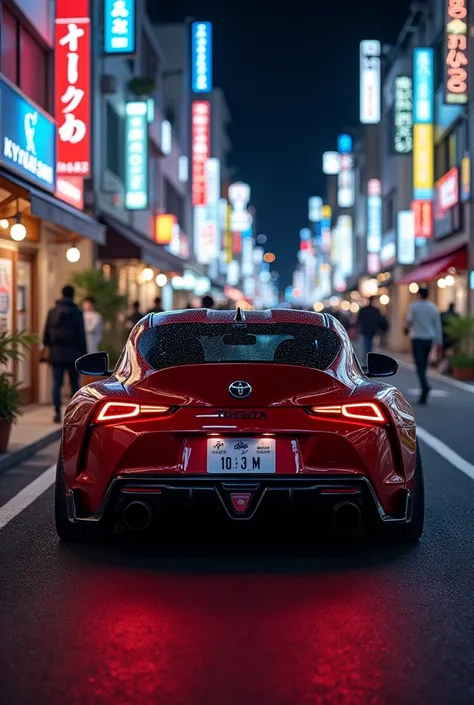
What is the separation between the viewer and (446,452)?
11.0 m

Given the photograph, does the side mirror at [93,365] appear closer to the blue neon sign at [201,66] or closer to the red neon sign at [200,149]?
the blue neon sign at [201,66]

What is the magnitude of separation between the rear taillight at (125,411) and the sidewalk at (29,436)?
406 centimetres

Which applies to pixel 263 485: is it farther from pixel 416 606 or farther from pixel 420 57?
pixel 420 57

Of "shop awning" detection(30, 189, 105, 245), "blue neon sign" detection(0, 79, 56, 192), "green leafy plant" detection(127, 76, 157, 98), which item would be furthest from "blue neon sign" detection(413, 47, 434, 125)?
"blue neon sign" detection(0, 79, 56, 192)

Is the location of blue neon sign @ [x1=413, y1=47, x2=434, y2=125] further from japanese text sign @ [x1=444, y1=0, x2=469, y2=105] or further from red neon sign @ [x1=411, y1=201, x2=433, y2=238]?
japanese text sign @ [x1=444, y1=0, x2=469, y2=105]

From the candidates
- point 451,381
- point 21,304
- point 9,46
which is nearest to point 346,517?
point 21,304

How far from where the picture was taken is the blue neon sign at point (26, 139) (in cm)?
1378

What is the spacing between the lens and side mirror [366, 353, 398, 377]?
282 inches

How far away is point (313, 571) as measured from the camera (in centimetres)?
561

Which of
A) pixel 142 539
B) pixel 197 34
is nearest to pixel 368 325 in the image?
pixel 142 539

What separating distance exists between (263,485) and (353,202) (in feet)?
246

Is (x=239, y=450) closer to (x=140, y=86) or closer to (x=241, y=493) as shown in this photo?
(x=241, y=493)

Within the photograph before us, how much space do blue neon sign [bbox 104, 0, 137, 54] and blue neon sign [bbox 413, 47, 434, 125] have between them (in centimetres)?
1410

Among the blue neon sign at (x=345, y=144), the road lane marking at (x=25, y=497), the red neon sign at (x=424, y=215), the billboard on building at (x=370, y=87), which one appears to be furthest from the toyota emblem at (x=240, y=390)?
the blue neon sign at (x=345, y=144)
